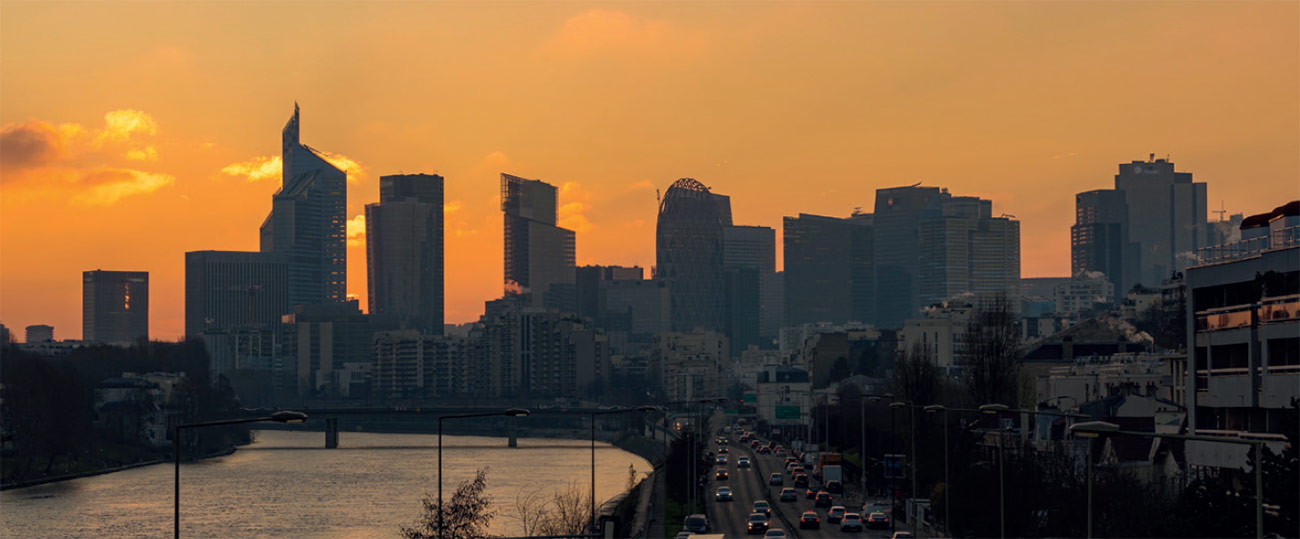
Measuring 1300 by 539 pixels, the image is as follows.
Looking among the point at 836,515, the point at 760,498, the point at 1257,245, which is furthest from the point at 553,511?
the point at 1257,245

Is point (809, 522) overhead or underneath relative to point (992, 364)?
underneath

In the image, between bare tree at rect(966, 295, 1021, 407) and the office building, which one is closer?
the office building

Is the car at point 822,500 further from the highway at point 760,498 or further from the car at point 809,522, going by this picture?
the car at point 809,522

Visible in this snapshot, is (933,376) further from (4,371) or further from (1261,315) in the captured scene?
(4,371)

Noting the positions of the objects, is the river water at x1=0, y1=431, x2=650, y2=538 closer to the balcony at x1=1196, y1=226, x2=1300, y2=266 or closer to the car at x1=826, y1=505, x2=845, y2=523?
the car at x1=826, y1=505, x2=845, y2=523

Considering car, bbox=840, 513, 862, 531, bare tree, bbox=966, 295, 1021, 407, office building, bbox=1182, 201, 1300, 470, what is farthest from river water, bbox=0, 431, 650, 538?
office building, bbox=1182, 201, 1300, 470

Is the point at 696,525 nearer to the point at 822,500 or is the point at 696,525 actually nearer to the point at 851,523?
the point at 851,523

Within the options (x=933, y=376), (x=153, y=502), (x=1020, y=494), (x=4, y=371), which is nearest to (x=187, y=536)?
(x=153, y=502)
